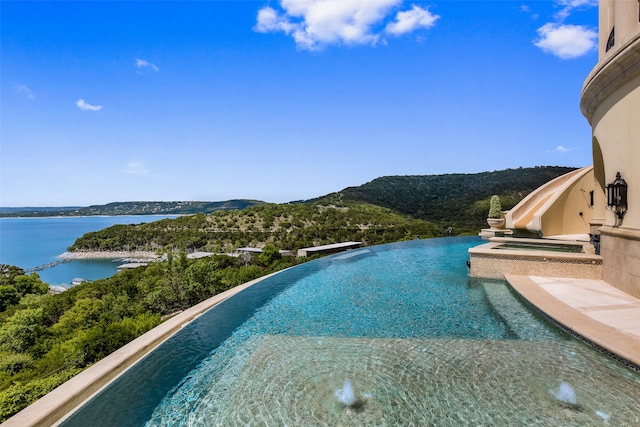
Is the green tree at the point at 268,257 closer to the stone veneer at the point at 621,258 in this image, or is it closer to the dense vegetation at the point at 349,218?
the dense vegetation at the point at 349,218

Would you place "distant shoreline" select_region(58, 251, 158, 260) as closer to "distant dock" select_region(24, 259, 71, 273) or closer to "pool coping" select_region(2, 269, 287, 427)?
"distant dock" select_region(24, 259, 71, 273)

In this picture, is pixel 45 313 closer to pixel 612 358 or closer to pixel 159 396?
pixel 159 396

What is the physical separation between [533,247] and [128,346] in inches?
443

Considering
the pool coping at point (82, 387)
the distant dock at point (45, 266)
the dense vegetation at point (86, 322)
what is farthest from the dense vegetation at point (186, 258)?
the distant dock at point (45, 266)

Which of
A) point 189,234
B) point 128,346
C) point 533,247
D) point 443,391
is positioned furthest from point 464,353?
point 189,234

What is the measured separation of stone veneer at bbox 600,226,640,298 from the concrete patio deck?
177 millimetres

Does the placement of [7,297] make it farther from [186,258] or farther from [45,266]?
[45,266]

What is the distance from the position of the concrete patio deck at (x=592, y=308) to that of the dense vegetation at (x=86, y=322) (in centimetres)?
725

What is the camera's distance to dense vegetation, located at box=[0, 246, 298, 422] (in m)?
5.89

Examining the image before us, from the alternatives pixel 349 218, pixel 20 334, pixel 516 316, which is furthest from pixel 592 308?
pixel 349 218

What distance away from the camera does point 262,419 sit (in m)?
3.65

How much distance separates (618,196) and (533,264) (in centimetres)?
262

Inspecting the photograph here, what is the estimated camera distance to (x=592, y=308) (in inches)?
239

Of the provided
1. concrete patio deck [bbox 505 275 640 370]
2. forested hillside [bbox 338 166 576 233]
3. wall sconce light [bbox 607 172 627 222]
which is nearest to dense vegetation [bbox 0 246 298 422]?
concrete patio deck [bbox 505 275 640 370]
